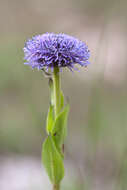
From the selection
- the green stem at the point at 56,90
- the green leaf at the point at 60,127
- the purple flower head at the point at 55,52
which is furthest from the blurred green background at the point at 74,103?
the purple flower head at the point at 55,52

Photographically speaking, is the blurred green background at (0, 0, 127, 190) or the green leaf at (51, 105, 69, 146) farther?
the blurred green background at (0, 0, 127, 190)

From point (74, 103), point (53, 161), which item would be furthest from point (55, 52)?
point (74, 103)

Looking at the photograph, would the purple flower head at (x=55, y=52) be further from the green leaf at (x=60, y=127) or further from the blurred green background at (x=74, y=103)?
the blurred green background at (x=74, y=103)

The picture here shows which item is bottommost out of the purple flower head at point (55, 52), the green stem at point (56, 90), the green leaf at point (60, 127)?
the green leaf at point (60, 127)

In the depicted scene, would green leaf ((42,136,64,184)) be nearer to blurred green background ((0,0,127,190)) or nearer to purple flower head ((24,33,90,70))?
blurred green background ((0,0,127,190))

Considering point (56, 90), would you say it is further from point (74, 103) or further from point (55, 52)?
point (74, 103)

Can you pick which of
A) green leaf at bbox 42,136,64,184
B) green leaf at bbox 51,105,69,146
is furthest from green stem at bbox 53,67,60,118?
green leaf at bbox 42,136,64,184
